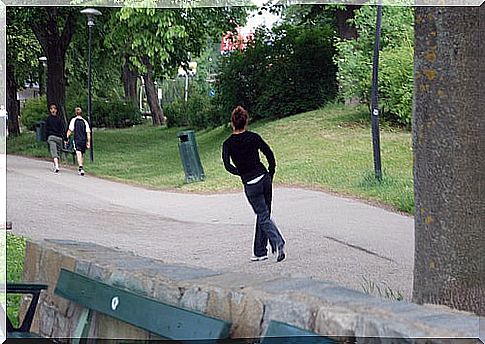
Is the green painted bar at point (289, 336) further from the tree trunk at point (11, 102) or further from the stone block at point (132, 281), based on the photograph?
the tree trunk at point (11, 102)

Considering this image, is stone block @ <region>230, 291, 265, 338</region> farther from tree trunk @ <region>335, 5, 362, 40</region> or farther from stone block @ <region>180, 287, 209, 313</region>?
tree trunk @ <region>335, 5, 362, 40</region>

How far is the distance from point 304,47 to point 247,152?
56.3ft

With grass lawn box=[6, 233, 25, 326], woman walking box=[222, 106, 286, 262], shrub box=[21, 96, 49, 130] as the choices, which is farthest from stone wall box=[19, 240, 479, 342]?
shrub box=[21, 96, 49, 130]

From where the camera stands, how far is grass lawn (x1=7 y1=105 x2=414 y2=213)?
15156 mm

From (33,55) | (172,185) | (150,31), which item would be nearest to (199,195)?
(172,185)

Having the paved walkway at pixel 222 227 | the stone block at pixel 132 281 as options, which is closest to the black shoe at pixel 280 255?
the paved walkway at pixel 222 227

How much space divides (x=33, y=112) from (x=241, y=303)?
110 feet

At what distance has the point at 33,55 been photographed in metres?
32.4

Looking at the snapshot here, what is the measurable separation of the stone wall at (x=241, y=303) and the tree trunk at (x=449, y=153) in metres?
1.49

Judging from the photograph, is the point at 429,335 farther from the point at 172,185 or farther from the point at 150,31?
the point at 150,31

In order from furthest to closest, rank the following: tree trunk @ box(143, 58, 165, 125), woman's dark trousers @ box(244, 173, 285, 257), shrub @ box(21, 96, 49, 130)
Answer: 1. tree trunk @ box(143, 58, 165, 125)
2. shrub @ box(21, 96, 49, 130)
3. woman's dark trousers @ box(244, 173, 285, 257)

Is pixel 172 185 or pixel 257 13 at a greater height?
pixel 257 13

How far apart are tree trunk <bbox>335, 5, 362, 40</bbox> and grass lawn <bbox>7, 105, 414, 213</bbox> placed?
207cm

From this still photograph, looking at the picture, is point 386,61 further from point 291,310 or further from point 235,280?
point 291,310
